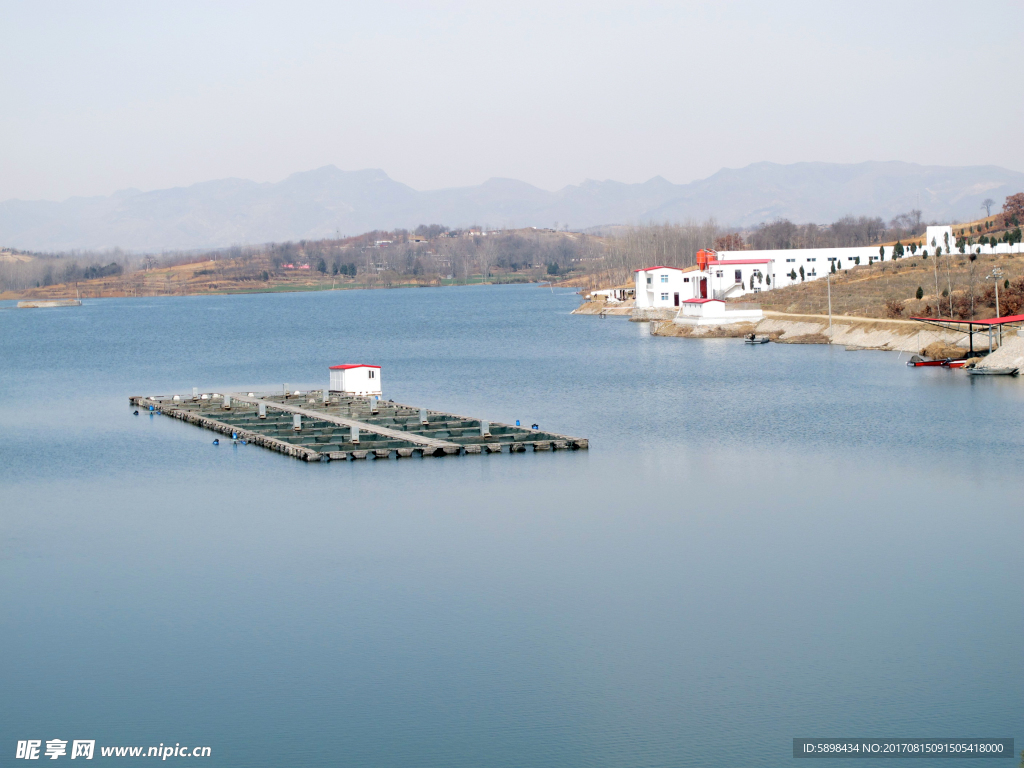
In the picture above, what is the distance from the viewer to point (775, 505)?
26.5m

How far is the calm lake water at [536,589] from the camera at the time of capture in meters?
14.9

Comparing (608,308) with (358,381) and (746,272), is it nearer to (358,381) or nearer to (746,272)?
(746,272)

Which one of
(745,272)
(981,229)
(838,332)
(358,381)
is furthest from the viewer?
(981,229)

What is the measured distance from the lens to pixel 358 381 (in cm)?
4456

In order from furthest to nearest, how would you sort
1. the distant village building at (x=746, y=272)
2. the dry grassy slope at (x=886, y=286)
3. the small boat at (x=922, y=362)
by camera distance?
1. the distant village building at (x=746, y=272)
2. the dry grassy slope at (x=886, y=286)
3. the small boat at (x=922, y=362)

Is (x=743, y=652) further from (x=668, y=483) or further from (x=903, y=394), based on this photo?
(x=903, y=394)

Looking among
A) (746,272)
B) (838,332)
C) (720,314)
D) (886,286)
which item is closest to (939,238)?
(746,272)

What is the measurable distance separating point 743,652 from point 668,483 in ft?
40.6

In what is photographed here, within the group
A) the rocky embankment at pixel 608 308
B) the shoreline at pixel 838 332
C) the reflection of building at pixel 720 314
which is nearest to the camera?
the shoreline at pixel 838 332

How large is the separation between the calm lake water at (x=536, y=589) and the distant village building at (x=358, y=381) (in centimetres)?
477

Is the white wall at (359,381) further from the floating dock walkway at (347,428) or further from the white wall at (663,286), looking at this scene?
the white wall at (663,286)

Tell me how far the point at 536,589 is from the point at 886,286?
64.7 metres

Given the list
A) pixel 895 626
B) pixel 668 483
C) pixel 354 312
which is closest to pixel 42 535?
pixel 668 483

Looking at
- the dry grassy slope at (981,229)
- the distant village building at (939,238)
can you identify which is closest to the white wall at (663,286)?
the distant village building at (939,238)
